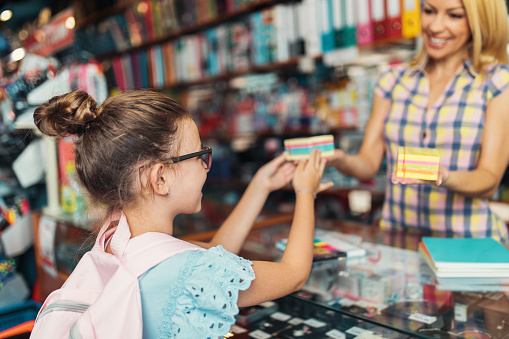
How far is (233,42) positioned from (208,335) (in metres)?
2.93

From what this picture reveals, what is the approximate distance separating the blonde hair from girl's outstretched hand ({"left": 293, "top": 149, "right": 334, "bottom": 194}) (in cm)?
71

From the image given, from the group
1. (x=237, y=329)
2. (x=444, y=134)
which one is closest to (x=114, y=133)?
(x=237, y=329)

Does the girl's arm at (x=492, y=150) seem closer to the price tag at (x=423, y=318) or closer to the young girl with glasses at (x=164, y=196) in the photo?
the price tag at (x=423, y=318)

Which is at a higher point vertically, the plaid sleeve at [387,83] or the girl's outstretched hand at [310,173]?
the plaid sleeve at [387,83]

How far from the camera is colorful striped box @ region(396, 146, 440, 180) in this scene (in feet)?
3.61

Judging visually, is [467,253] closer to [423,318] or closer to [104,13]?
[423,318]

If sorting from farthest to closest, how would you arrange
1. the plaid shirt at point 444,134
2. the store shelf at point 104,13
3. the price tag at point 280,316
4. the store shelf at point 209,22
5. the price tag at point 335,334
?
the store shelf at point 104,13
the store shelf at point 209,22
the plaid shirt at point 444,134
the price tag at point 280,316
the price tag at point 335,334

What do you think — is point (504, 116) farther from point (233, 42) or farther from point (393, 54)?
point (233, 42)

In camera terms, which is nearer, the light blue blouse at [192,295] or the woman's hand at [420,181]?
the light blue blouse at [192,295]

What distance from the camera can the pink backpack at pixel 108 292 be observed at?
74 centimetres

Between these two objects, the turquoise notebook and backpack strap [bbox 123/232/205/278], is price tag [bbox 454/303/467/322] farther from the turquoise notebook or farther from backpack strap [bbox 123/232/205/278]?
backpack strap [bbox 123/232/205/278]

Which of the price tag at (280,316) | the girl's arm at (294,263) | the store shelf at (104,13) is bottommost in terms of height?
the price tag at (280,316)

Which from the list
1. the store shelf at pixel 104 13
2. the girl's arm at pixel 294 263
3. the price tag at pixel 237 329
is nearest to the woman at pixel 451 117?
the girl's arm at pixel 294 263

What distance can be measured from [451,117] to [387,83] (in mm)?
297
